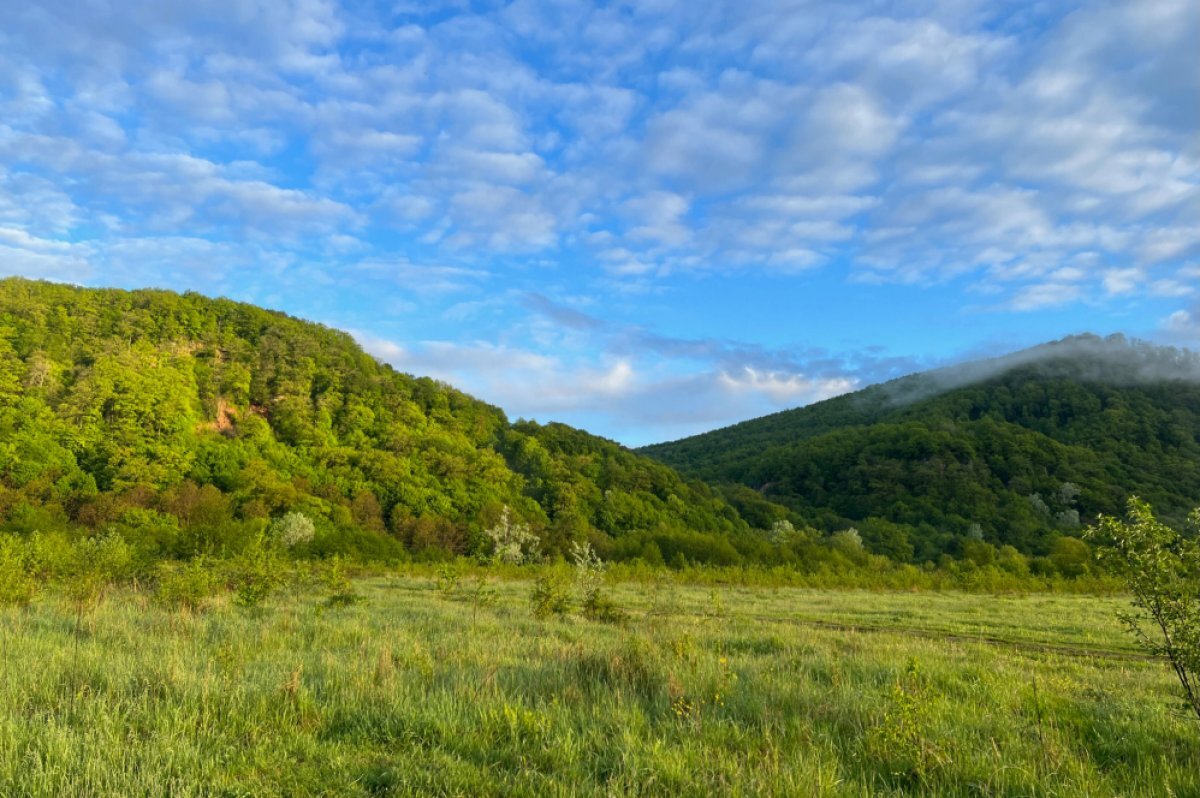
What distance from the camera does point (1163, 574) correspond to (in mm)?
5543

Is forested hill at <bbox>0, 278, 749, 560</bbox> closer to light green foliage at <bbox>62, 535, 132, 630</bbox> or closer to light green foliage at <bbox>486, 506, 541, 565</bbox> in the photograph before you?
light green foliage at <bbox>486, 506, 541, 565</bbox>

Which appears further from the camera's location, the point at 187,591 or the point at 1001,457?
the point at 1001,457

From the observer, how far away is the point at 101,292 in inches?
3617

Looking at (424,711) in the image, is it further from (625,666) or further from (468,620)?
(468,620)

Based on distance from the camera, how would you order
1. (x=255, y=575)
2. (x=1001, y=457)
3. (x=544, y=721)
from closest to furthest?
1. (x=544, y=721)
2. (x=255, y=575)
3. (x=1001, y=457)

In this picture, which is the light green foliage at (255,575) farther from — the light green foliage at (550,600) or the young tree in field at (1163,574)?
the young tree in field at (1163,574)

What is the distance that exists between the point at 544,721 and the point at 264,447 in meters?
80.7

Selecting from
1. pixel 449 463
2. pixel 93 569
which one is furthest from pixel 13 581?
pixel 449 463

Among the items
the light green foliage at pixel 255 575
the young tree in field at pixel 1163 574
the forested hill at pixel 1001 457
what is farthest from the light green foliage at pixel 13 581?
the forested hill at pixel 1001 457

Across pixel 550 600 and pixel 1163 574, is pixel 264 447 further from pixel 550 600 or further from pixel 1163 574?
pixel 1163 574

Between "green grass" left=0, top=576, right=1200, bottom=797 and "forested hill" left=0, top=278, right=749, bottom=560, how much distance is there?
116 ft

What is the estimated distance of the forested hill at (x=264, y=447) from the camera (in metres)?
58.3

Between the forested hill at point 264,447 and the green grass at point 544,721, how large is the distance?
3525 centimetres

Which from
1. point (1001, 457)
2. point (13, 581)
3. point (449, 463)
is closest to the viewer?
point (13, 581)
